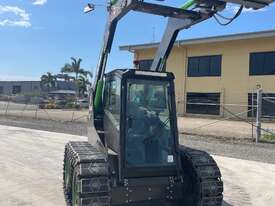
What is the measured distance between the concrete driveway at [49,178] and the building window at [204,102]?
2543cm

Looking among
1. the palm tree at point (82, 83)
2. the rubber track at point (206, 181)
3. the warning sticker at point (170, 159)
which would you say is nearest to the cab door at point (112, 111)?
the warning sticker at point (170, 159)

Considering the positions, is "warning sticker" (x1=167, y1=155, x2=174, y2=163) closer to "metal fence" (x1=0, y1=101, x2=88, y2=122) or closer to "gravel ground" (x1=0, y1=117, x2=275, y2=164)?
"gravel ground" (x1=0, y1=117, x2=275, y2=164)

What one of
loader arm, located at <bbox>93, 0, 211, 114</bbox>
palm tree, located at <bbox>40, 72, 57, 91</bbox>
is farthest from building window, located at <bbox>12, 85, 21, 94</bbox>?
loader arm, located at <bbox>93, 0, 211, 114</bbox>

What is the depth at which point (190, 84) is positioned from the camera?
43.8 metres

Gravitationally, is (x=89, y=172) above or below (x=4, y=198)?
above

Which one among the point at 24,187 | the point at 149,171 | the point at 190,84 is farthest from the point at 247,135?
the point at 190,84

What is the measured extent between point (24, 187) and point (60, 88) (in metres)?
105

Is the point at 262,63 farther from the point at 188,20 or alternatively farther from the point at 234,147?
the point at 188,20

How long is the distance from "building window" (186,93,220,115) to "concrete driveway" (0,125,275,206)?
25430 mm

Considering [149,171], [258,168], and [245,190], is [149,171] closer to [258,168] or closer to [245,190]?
[245,190]

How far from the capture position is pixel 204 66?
141ft

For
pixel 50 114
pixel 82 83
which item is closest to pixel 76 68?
pixel 82 83

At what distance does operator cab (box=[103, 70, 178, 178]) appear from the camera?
715cm

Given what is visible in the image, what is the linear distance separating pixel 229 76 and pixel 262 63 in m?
3.38
